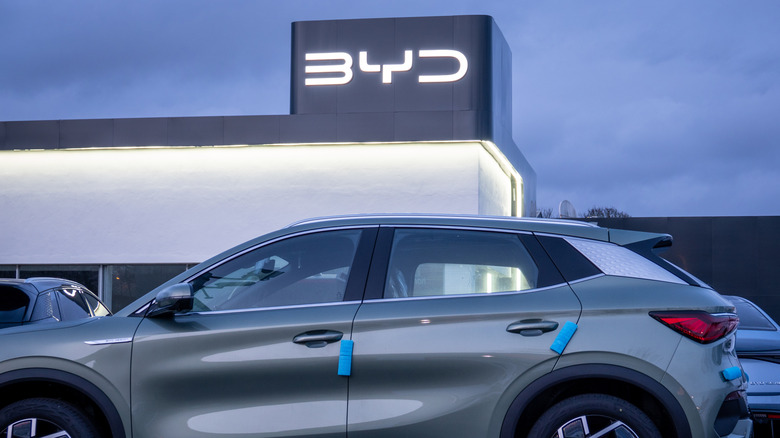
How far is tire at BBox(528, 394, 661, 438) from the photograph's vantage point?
4.21 metres

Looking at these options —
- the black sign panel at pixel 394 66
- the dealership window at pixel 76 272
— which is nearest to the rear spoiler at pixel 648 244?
the black sign panel at pixel 394 66

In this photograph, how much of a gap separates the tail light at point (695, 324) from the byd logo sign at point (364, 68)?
15.2 meters

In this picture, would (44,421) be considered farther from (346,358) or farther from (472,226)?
(472,226)

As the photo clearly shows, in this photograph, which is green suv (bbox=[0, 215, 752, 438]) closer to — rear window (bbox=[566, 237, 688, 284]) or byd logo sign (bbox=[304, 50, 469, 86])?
rear window (bbox=[566, 237, 688, 284])

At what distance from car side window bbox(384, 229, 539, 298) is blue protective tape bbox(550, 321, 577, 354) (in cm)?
33

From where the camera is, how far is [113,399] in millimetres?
4531

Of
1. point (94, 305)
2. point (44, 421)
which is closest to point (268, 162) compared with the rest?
point (94, 305)

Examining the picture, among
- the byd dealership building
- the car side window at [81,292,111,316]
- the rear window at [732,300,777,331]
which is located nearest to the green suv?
the rear window at [732,300,777,331]

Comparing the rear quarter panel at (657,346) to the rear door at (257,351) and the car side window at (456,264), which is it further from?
the rear door at (257,351)

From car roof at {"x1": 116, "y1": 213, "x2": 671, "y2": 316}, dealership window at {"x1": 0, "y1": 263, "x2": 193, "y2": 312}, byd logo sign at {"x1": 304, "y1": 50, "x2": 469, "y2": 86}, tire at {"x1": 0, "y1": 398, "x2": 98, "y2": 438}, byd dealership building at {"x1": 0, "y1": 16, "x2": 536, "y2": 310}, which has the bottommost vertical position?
dealership window at {"x1": 0, "y1": 263, "x2": 193, "y2": 312}

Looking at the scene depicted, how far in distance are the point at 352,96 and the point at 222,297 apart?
15.2 m

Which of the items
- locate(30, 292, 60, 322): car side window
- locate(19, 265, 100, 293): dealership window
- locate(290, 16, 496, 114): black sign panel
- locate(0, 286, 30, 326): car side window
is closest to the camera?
locate(0, 286, 30, 326): car side window

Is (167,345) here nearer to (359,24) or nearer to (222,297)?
(222,297)

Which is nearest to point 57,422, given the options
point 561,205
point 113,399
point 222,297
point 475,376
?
point 113,399
